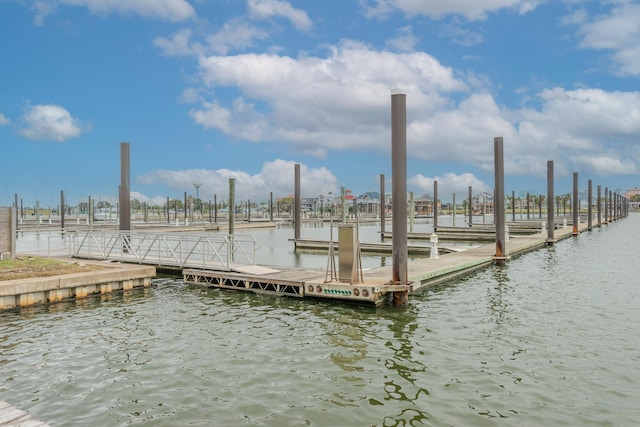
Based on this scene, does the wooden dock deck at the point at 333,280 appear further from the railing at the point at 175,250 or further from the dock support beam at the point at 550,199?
the dock support beam at the point at 550,199

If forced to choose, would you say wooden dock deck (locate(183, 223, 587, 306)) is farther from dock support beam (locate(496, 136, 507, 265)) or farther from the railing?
dock support beam (locate(496, 136, 507, 265))

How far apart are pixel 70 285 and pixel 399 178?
11.6 meters

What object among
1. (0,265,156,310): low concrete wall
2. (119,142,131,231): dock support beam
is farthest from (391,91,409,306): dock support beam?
(119,142,131,231): dock support beam

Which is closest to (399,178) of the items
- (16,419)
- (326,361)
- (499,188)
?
(326,361)

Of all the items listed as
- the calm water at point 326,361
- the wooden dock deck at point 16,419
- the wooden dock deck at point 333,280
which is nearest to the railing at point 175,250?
the wooden dock deck at point 333,280

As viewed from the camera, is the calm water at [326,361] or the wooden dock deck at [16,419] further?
the calm water at [326,361]

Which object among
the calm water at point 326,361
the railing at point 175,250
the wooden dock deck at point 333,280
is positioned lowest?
the calm water at point 326,361

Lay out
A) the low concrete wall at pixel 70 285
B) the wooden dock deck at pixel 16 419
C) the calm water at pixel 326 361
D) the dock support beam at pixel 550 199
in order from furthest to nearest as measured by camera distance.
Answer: the dock support beam at pixel 550 199 → the low concrete wall at pixel 70 285 → the calm water at pixel 326 361 → the wooden dock deck at pixel 16 419

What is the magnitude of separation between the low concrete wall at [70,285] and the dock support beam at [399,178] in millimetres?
10138

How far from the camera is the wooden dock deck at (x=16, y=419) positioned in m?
5.23

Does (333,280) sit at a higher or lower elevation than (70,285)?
higher

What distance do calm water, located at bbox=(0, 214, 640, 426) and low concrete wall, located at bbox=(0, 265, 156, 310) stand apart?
2.07 feet

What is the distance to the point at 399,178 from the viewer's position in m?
13.3

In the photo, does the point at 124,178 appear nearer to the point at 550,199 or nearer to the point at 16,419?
the point at 16,419
